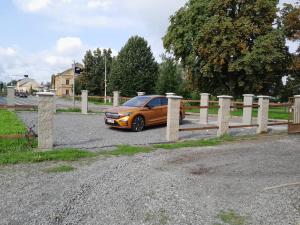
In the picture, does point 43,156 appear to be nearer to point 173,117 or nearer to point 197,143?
point 173,117

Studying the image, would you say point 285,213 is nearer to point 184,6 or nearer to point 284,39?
point 284,39

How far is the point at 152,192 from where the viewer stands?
463 cm

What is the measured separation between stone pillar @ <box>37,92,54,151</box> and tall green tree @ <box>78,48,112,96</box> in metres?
54.2

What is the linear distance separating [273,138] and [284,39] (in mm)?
17313

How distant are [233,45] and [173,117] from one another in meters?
17.0

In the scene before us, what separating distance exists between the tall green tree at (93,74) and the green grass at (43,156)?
5455 centimetres

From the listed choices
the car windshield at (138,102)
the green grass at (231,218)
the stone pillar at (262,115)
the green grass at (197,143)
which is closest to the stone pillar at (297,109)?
the stone pillar at (262,115)

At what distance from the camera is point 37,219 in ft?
11.6

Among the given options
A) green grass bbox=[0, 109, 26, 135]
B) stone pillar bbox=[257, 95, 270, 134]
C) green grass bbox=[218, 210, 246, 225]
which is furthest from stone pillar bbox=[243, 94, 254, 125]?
green grass bbox=[218, 210, 246, 225]

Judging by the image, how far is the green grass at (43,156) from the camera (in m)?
6.20

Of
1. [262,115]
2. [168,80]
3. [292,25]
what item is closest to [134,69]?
[168,80]

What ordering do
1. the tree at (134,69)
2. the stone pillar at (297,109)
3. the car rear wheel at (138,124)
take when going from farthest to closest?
the tree at (134,69)
the stone pillar at (297,109)
the car rear wheel at (138,124)

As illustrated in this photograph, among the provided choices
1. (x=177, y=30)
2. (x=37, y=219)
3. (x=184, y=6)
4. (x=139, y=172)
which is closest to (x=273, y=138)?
(x=139, y=172)

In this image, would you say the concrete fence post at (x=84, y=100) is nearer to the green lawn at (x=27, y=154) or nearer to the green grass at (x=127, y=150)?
the green lawn at (x=27, y=154)
